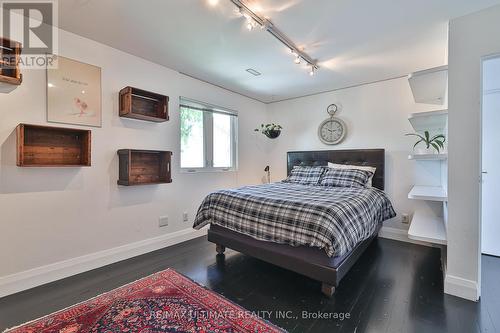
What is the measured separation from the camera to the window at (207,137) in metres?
3.46

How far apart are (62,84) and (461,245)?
3.94 meters

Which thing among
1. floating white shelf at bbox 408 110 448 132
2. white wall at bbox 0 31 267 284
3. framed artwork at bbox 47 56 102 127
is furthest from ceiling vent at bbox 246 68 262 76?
floating white shelf at bbox 408 110 448 132

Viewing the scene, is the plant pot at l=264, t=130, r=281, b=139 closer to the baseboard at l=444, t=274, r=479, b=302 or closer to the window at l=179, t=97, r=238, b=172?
the window at l=179, t=97, r=238, b=172

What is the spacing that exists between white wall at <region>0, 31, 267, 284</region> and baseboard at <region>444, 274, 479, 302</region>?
299cm

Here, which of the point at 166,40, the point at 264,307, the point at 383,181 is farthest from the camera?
the point at 383,181

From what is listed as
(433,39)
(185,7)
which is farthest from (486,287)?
(185,7)

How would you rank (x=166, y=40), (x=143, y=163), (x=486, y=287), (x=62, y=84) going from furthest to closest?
(x=143, y=163), (x=166, y=40), (x=62, y=84), (x=486, y=287)

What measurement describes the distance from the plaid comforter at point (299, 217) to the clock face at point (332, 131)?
4.50ft

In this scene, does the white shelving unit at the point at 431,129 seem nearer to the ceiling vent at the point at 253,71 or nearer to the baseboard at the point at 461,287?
the baseboard at the point at 461,287

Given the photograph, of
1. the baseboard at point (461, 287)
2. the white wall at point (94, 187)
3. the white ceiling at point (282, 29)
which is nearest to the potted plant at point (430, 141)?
the white ceiling at point (282, 29)

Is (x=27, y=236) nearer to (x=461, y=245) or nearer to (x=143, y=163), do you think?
(x=143, y=163)

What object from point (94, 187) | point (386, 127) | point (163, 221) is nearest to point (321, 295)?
point (163, 221)

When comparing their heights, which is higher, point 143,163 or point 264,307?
point 143,163

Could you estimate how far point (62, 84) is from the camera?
227 cm
